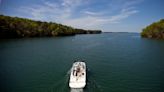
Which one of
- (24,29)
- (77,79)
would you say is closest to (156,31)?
(24,29)

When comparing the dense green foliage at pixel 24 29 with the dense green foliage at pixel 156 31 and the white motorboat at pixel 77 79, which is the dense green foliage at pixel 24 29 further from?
the white motorboat at pixel 77 79

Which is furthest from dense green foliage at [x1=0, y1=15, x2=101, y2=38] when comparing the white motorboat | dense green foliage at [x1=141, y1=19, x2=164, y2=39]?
the white motorboat

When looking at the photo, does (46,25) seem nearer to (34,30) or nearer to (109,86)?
(34,30)

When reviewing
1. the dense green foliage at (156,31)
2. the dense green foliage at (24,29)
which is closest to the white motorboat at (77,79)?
the dense green foliage at (24,29)

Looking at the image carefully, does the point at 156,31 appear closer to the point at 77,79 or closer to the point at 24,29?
the point at 24,29

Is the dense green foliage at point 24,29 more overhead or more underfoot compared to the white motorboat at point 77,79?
more overhead

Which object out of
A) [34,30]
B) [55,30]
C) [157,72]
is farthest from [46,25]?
[157,72]

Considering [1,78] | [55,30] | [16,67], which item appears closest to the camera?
[1,78]

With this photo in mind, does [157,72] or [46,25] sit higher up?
[46,25]

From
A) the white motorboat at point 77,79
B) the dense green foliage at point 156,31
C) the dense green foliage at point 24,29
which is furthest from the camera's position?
the dense green foliage at point 156,31

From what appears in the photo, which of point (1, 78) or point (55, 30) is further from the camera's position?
point (55, 30)

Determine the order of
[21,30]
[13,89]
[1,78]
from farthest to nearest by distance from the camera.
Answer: [21,30] → [1,78] → [13,89]
